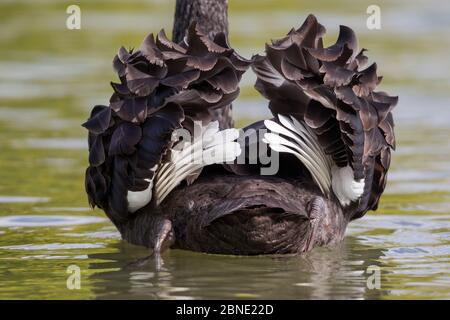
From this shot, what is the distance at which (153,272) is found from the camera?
769 centimetres

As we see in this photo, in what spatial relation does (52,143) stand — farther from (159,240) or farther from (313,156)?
(313,156)

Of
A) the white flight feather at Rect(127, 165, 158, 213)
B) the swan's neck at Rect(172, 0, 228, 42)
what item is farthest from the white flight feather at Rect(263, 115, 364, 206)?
the swan's neck at Rect(172, 0, 228, 42)

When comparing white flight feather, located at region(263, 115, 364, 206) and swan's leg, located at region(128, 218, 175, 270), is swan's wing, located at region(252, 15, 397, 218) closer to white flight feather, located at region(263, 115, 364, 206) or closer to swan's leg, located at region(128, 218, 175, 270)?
white flight feather, located at region(263, 115, 364, 206)

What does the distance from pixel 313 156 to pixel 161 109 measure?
37.5 inches

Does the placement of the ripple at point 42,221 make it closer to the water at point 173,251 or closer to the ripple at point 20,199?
the water at point 173,251

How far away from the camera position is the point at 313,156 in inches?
309

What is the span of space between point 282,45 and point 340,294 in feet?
5.14

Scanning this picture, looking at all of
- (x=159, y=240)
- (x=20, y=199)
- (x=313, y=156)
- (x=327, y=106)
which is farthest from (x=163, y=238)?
(x=20, y=199)

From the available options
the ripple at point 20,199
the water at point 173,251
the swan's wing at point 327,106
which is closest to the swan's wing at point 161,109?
the swan's wing at point 327,106

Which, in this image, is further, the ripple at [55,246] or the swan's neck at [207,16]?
the swan's neck at [207,16]

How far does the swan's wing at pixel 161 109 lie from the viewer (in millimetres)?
7550

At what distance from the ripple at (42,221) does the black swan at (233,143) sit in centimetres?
105

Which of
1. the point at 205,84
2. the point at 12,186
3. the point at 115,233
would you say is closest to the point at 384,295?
the point at 205,84

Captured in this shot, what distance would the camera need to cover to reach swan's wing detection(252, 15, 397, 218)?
25.1 ft
